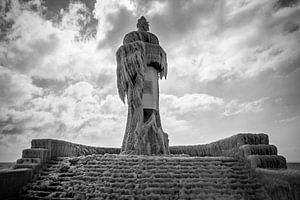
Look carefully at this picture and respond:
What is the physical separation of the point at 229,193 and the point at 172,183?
1.66 meters

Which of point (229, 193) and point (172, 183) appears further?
point (172, 183)

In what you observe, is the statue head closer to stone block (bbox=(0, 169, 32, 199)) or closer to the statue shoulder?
the statue shoulder

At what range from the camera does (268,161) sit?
697cm

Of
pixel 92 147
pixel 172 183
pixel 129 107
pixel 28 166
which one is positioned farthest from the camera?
pixel 129 107

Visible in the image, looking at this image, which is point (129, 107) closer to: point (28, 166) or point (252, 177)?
point (28, 166)

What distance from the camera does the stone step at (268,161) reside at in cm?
690

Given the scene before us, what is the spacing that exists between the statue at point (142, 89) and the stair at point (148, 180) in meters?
4.54

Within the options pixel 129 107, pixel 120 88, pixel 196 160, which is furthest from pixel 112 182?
pixel 120 88

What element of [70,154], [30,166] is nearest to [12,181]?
[30,166]

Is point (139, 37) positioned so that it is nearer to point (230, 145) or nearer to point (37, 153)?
point (230, 145)

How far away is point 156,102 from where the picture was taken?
14398 millimetres

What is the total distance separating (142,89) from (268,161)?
864cm

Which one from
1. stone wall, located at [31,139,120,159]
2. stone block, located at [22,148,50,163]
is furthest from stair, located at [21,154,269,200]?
stone wall, located at [31,139,120,159]

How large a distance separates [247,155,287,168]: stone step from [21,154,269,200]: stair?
419mm
